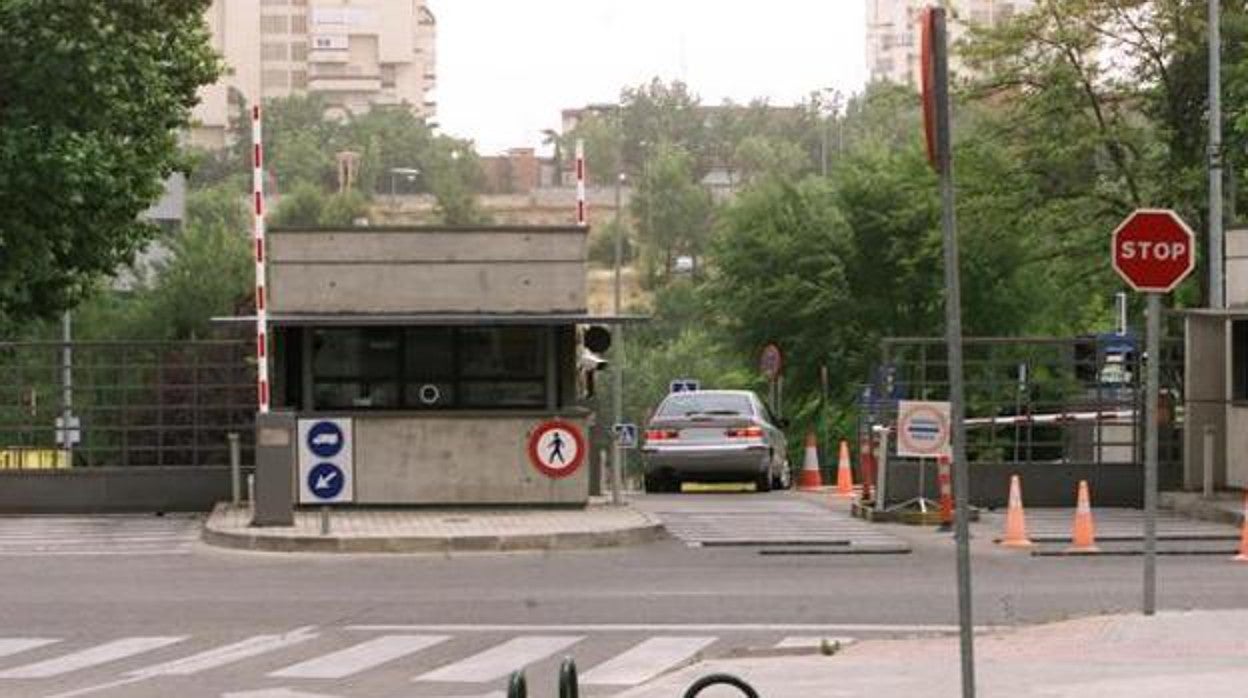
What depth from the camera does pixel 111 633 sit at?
51.0 ft

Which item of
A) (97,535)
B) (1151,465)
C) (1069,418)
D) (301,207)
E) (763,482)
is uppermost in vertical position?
(301,207)

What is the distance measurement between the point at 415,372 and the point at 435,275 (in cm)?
111

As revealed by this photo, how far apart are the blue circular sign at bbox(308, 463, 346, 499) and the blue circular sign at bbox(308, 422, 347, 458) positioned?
0.16m

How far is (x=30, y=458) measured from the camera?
2820cm

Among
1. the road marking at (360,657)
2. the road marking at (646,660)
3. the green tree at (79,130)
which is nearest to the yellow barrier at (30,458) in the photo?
the green tree at (79,130)

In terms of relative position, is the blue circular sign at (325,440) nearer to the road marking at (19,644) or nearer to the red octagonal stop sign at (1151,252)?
the road marking at (19,644)

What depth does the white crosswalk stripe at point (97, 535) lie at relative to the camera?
2247 cm

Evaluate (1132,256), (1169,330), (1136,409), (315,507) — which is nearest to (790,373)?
(1169,330)

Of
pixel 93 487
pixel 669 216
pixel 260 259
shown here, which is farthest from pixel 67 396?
pixel 669 216

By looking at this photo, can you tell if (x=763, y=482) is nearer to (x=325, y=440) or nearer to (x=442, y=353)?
(x=442, y=353)

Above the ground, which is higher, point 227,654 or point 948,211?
point 948,211

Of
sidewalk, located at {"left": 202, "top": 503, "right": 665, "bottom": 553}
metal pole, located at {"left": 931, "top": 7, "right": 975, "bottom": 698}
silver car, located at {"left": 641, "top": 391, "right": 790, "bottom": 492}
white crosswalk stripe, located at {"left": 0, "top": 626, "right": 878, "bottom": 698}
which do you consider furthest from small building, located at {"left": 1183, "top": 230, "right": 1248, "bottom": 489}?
metal pole, located at {"left": 931, "top": 7, "right": 975, "bottom": 698}

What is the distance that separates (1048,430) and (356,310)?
11.9m

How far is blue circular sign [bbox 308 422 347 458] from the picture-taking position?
24438mm
